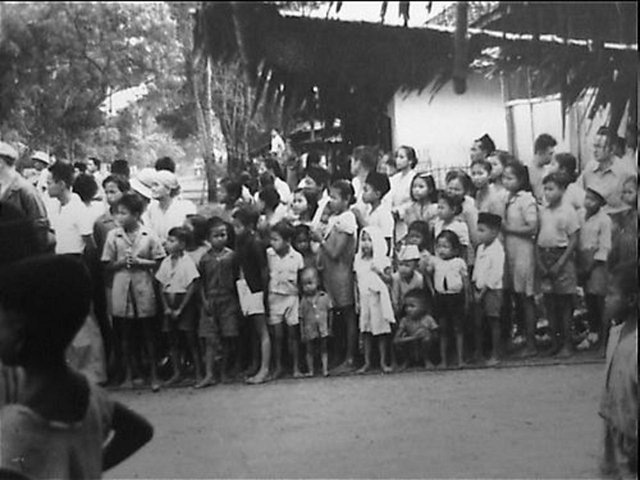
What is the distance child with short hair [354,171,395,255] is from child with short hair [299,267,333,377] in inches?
6.5

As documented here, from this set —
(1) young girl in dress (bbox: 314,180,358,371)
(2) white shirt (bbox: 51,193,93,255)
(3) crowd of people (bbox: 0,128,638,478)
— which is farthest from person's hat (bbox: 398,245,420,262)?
(2) white shirt (bbox: 51,193,93,255)

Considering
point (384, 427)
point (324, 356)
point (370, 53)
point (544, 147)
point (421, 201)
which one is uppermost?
point (370, 53)

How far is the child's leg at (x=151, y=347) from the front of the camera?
2129 millimetres

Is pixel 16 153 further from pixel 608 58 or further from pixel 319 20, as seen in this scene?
pixel 608 58

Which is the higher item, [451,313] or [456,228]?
[456,228]

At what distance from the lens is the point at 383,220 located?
2.22 m

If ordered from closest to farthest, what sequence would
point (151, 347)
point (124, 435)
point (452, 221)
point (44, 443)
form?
point (44, 443), point (124, 435), point (151, 347), point (452, 221)

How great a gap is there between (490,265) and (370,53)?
0.54 metres

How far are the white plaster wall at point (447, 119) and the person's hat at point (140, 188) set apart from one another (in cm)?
53

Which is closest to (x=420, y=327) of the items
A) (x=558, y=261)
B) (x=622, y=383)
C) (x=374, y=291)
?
(x=374, y=291)

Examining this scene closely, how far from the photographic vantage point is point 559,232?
2.26 metres

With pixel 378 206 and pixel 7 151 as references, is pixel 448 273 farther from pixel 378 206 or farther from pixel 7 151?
pixel 7 151

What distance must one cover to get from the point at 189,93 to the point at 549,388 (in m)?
1.00

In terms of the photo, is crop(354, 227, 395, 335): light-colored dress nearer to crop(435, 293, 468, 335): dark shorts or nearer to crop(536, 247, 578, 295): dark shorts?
crop(435, 293, 468, 335): dark shorts
